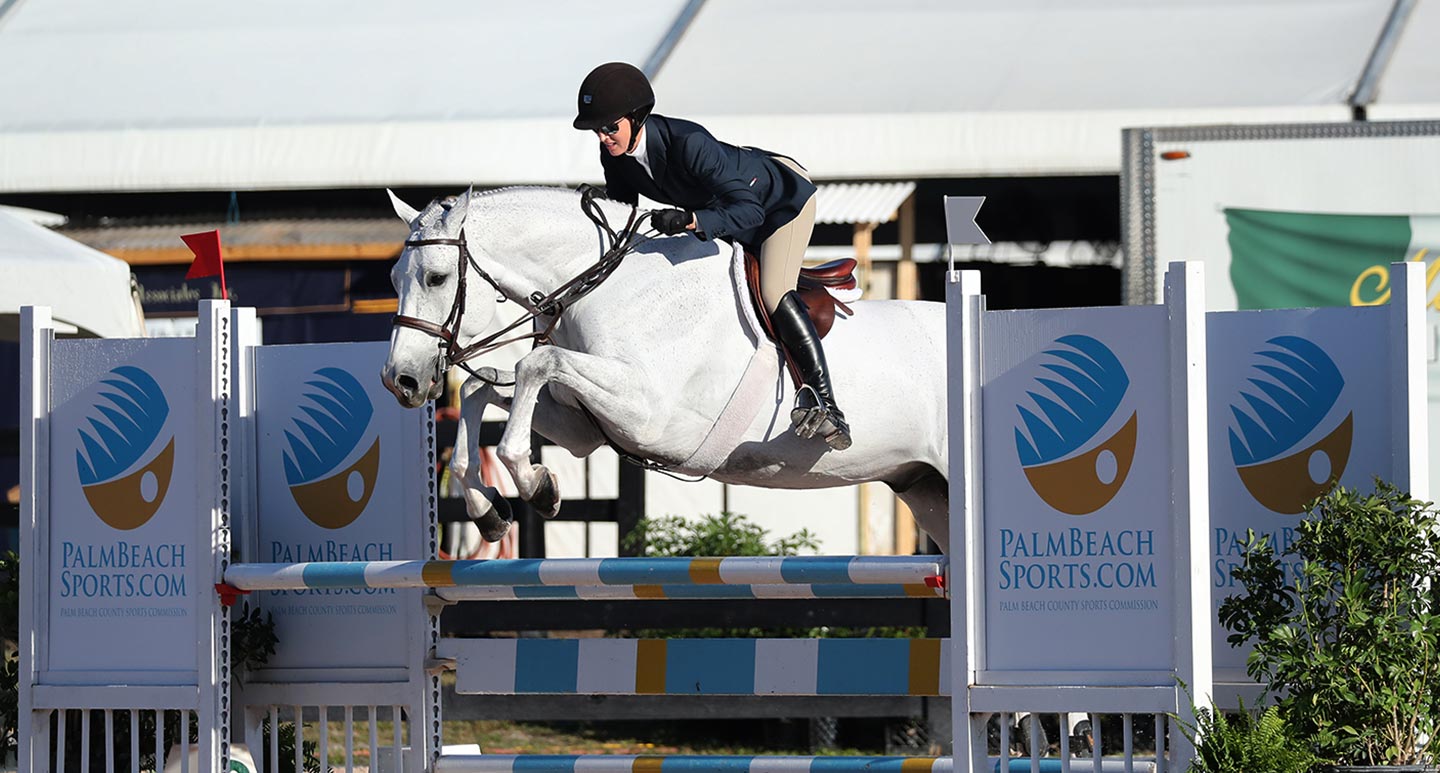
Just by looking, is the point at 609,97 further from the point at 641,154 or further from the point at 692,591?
the point at 692,591

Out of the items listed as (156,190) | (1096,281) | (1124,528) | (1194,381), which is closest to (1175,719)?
(1124,528)

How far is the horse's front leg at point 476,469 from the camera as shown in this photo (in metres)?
4.63

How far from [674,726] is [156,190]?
402 cm

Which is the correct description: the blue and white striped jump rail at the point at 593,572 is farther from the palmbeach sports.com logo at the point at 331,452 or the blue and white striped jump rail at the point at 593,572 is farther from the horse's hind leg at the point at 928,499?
the horse's hind leg at the point at 928,499

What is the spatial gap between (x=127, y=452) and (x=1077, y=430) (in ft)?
7.94

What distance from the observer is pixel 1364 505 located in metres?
4.02

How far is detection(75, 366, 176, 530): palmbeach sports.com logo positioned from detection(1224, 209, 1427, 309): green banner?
5.02m

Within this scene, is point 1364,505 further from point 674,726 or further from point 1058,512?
point 674,726

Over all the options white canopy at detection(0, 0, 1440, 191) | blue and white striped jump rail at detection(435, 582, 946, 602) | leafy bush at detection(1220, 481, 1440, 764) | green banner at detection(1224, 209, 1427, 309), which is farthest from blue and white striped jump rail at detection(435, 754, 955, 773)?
white canopy at detection(0, 0, 1440, 191)

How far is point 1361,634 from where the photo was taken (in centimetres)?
393

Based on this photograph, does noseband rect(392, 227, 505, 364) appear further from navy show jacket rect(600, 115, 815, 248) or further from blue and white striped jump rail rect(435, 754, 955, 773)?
blue and white striped jump rail rect(435, 754, 955, 773)

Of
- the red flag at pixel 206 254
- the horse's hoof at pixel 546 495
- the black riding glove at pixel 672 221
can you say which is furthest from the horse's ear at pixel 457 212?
the red flag at pixel 206 254

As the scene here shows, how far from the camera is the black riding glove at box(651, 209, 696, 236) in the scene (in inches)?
183

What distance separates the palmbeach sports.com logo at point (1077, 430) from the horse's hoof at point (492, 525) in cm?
128
